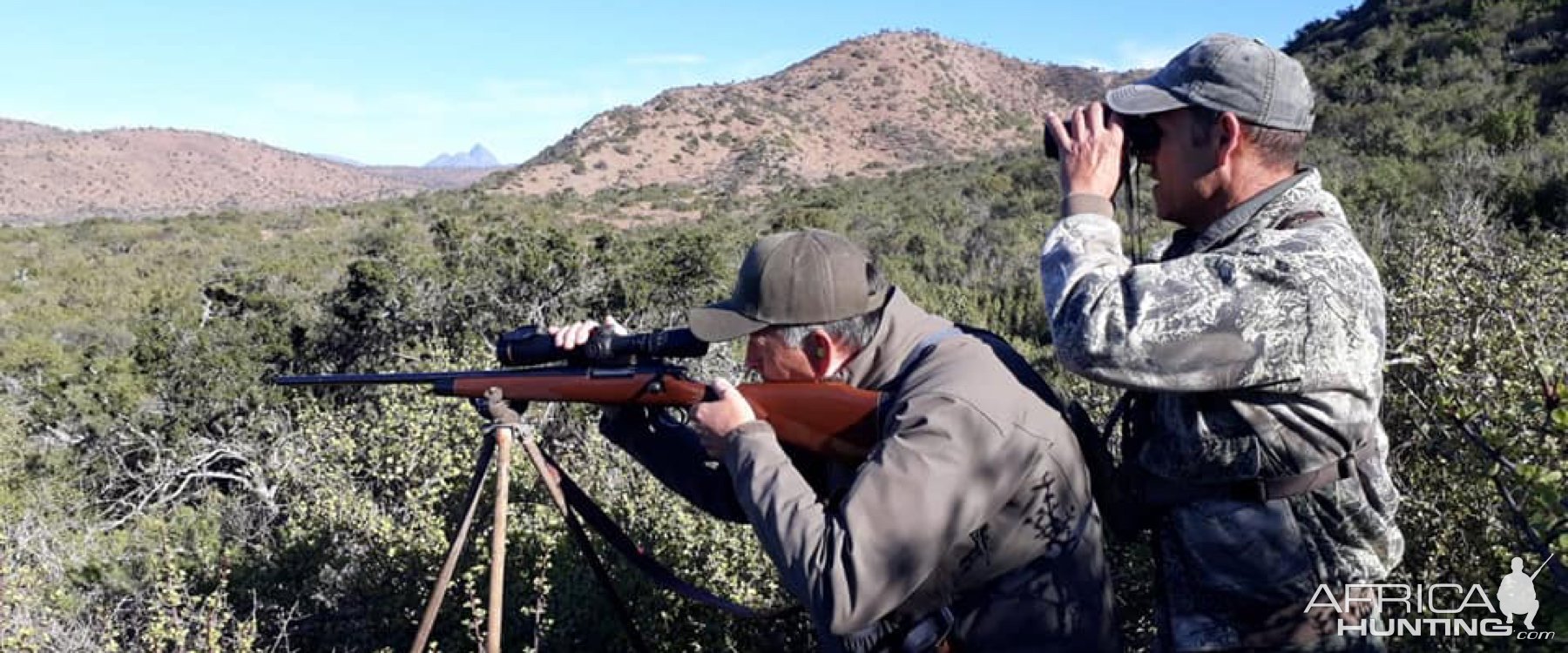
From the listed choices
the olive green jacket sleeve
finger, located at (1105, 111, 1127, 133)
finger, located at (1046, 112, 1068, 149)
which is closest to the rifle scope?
the olive green jacket sleeve

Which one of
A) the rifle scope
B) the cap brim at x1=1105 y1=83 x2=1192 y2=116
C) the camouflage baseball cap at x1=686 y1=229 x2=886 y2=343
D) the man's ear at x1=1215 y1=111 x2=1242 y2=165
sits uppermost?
the cap brim at x1=1105 y1=83 x2=1192 y2=116

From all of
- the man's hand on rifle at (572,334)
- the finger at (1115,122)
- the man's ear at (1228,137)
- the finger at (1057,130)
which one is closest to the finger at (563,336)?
the man's hand on rifle at (572,334)

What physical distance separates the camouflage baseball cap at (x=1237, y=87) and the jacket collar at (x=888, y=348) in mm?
652

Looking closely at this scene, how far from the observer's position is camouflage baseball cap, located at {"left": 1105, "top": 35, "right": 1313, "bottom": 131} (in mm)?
1739

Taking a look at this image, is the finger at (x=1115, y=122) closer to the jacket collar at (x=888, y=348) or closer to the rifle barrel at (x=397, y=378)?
the jacket collar at (x=888, y=348)

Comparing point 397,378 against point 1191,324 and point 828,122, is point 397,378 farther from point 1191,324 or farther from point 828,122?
point 828,122

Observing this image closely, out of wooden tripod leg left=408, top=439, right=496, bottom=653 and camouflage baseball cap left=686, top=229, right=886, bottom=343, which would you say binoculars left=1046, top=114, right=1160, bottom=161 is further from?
wooden tripod leg left=408, top=439, right=496, bottom=653

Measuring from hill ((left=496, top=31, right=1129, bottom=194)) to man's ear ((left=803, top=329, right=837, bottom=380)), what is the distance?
4280 centimetres

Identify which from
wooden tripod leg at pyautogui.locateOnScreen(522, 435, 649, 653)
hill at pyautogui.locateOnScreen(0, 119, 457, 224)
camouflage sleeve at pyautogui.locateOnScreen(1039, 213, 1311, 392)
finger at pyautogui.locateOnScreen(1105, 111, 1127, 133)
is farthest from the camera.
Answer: hill at pyautogui.locateOnScreen(0, 119, 457, 224)

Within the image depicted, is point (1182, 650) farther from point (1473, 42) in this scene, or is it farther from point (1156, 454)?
point (1473, 42)

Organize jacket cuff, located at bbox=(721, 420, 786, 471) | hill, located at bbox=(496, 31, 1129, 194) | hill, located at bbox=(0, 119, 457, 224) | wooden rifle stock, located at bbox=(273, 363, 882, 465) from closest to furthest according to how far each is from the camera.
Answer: jacket cuff, located at bbox=(721, 420, 786, 471), wooden rifle stock, located at bbox=(273, 363, 882, 465), hill, located at bbox=(496, 31, 1129, 194), hill, located at bbox=(0, 119, 457, 224)

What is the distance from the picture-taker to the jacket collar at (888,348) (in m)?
2.16

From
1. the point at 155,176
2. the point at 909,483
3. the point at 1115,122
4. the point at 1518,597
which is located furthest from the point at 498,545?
the point at 155,176

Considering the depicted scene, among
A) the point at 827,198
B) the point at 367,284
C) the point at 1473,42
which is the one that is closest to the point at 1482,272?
the point at 367,284
